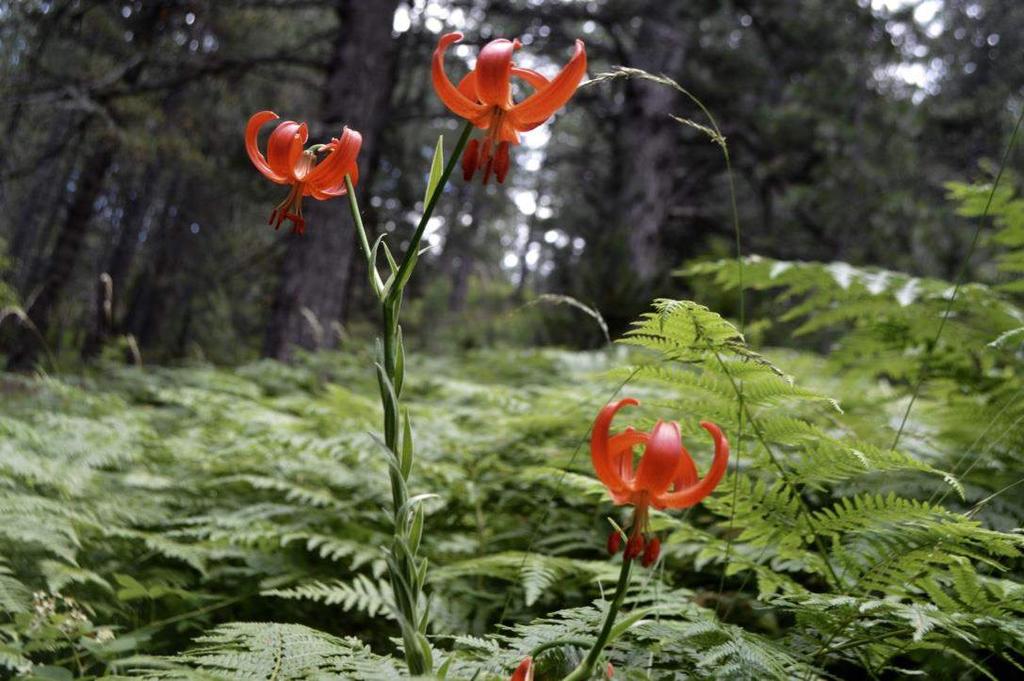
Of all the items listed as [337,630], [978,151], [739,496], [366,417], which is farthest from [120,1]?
[978,151]

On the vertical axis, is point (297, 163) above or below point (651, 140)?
below

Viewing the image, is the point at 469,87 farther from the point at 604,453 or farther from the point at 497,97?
the point at 604,453

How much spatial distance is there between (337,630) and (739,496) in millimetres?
1107

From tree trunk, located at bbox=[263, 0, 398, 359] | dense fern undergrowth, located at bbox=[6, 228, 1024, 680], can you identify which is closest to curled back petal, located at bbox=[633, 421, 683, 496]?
dense fern undergrowth, located at bbox=[6, 228, 1024, 680]

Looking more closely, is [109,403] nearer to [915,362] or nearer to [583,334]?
[915,362]

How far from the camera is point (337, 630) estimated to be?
1801 millimetres

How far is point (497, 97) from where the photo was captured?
2.89 ft

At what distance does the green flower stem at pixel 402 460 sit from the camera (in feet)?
2.83

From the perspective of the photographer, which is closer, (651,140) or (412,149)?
(651,140)

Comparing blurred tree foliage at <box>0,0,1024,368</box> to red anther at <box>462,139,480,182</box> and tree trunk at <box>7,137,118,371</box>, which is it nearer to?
tree trunk at <box>7,137,118,371</box>

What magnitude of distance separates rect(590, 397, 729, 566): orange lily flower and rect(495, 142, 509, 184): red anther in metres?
0.34

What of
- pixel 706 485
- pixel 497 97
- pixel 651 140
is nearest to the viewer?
pixel 706 485

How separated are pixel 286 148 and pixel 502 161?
11.6 inches

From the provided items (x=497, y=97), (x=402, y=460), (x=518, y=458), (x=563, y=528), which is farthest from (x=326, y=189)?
(x=518, y=458)
